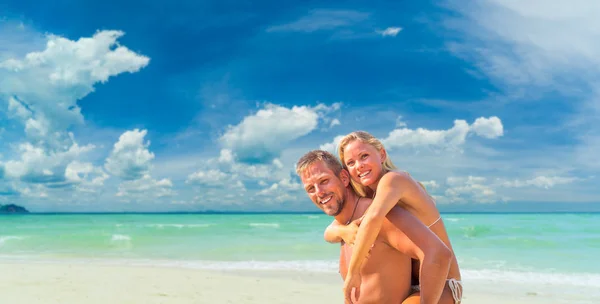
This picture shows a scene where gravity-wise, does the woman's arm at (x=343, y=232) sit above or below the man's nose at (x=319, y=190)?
below

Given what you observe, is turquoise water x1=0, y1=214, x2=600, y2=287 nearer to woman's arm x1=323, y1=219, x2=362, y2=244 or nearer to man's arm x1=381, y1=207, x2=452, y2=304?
woman's arm x1=323, y1=219, x2=362, y2=244

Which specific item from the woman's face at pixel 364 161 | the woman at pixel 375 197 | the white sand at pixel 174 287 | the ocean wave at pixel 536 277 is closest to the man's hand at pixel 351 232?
the woman at pixel 375 197

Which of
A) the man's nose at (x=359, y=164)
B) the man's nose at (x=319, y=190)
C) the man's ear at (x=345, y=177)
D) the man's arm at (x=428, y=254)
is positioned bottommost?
the man's arm at (x=428, y=254)

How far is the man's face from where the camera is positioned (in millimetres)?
3213

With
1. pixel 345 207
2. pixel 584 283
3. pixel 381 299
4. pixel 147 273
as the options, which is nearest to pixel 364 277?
pixel 381 299

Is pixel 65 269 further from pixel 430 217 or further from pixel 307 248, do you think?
pixel 430 217

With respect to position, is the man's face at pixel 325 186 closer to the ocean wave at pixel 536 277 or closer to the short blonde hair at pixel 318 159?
the short blonde hair at pixel 318 159

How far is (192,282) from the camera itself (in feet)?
34.9

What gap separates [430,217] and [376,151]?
50 cm

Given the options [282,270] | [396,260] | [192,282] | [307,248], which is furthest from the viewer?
[307,248]

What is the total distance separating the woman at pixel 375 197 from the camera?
9.33ft

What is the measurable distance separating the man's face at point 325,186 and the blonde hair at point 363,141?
121 millimetres

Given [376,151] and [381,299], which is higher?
[376,151]

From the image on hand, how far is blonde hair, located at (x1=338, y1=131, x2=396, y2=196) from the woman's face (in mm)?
25
